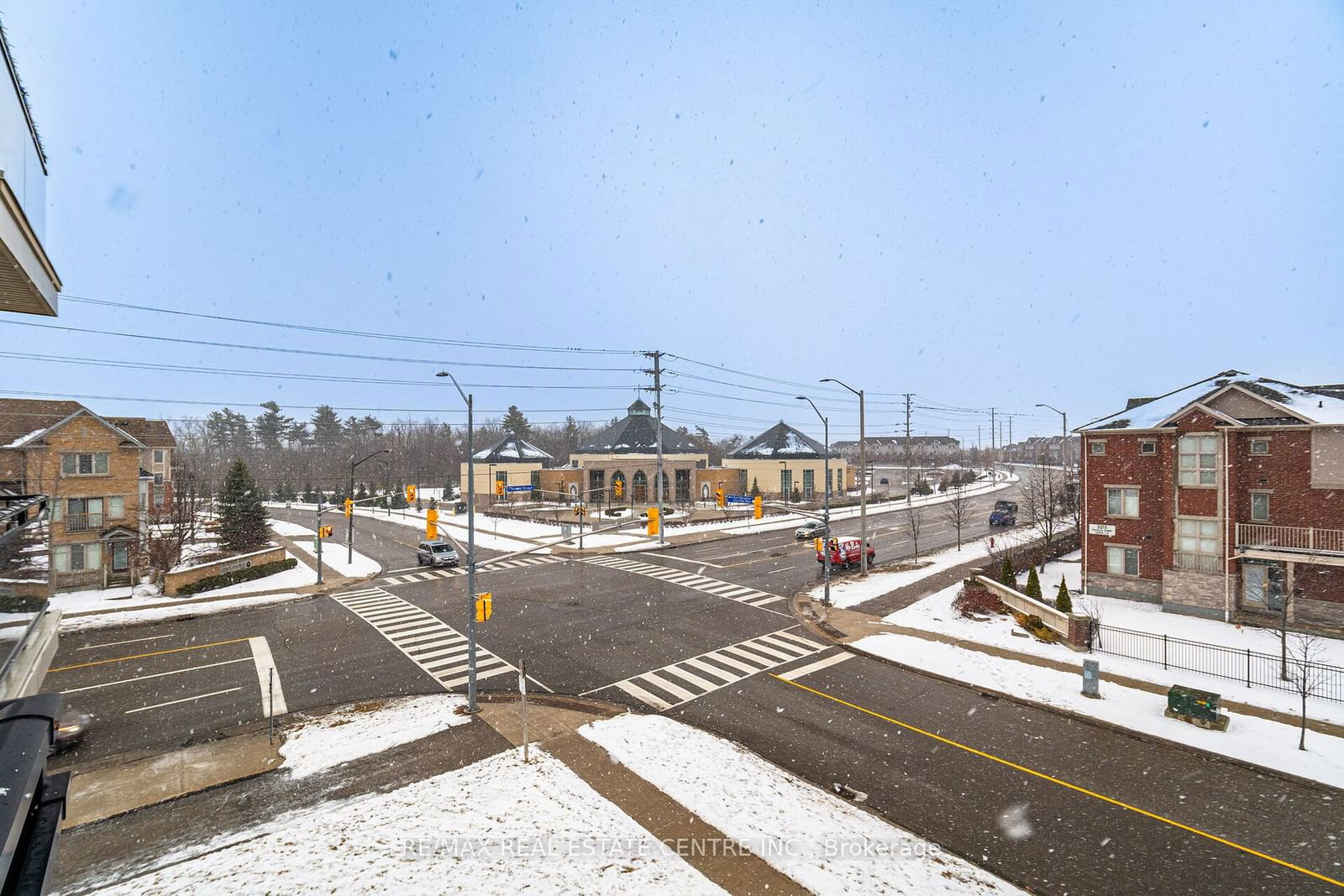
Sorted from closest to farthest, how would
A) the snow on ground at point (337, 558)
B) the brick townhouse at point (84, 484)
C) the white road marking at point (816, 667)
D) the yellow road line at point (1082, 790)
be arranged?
the yellow road line at point (1082, 790) < the white road marking at point (816, 667) < the brick townhouse at point (84, 484) < the snow on ground at point (337, 558)

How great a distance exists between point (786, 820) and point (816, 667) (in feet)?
27.6

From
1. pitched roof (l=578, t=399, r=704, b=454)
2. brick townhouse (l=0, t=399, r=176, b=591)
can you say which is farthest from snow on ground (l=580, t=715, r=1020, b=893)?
pitched roof (l=578, t=399, r=704, b=454)

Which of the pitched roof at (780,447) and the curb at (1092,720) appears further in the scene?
the pitched roof at (780,447)

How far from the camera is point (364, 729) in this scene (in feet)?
47.0

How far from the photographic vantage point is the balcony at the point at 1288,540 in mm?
20250

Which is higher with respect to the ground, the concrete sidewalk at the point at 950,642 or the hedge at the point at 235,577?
the hedge at the point at 235,577

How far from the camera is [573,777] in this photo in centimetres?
1202

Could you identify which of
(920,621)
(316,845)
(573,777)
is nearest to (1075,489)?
(920,621)

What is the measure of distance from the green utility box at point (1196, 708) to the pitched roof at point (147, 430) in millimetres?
61071

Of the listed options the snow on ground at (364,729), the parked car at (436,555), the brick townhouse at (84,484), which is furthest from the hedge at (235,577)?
the snow on ground at (364,729)

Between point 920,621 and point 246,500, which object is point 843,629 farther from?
point 246,500

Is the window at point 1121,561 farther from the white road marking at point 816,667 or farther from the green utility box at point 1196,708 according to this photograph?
the white road marking at point 816,667

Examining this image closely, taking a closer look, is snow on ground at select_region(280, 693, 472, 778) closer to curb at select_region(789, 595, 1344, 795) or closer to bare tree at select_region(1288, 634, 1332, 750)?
curb at select_region(789, 595, 1344, 795)

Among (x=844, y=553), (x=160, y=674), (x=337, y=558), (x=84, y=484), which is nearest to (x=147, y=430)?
(x=84, y=484)
